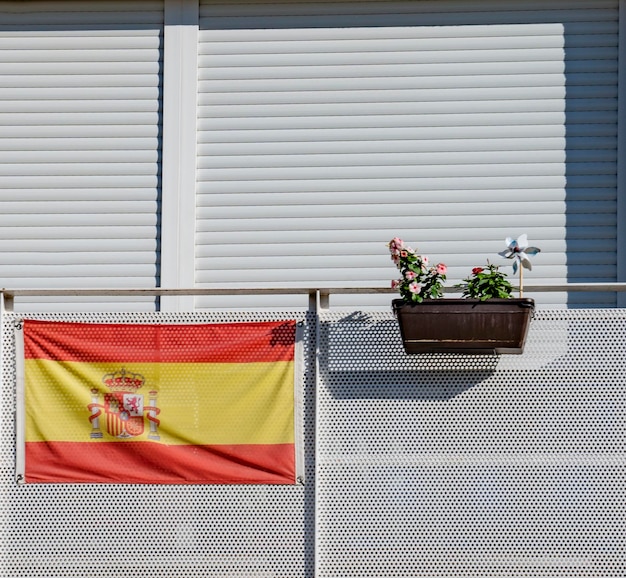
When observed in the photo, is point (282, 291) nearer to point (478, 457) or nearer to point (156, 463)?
point (156, 463)

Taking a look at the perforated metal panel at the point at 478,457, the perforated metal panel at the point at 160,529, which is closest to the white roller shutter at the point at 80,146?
the perforated metal panel at the point at 160,529

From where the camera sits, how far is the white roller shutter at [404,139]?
9.05 meters

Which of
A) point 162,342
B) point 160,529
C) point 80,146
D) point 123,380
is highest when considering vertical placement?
point 80,146

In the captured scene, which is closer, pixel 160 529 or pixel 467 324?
pixel 467 324

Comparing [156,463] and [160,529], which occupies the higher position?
[156,463]

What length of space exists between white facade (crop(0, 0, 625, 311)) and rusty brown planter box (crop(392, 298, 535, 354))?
308 cm

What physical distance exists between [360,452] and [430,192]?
11.7 ft

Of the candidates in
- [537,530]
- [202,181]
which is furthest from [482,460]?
[202,181]

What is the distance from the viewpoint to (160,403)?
618 cm

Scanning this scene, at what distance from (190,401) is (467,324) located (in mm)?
1631

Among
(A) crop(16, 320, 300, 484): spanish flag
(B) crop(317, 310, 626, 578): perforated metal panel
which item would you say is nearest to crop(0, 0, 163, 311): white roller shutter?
(A) crop(16, 320, 300, 484): spanish flag

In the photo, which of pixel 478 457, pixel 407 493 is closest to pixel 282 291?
pixel 407 493

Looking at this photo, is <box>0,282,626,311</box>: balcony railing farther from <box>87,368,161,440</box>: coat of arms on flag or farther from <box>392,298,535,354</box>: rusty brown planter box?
<box>87,368,161,440</box>: coat of arms on flag

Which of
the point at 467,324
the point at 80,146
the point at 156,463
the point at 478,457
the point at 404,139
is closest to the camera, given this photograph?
the point at 467,324
